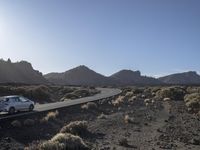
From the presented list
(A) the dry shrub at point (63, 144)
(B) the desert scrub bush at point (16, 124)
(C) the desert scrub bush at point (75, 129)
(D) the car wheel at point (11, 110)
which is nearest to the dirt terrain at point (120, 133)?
(B) the desert scrub bush at point (16, 124)

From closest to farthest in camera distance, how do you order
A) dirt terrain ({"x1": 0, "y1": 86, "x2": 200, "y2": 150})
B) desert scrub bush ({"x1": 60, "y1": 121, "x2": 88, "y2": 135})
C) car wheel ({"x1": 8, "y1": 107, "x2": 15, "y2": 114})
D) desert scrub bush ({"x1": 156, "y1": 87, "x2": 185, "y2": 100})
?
1. dirt terrain ({"x1": 0, "y1": 86, "x2": 200, "y2": 150})
2. desert scrub bush ({"x1": 60, "y1": 121, "x2": 88, "y2": 135})
3. car wheel ({"x1": 8, "y1": 107, "x2": 15, "y2": 114})
4. desert scrub bush ({"x1": 156, "y1": 87, "x2": 185, "y2": 100})

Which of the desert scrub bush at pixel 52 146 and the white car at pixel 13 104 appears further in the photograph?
the white car at pixel 13 104

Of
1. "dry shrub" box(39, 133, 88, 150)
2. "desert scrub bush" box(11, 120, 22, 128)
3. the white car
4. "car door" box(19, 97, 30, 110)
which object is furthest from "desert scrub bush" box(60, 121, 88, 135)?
"car door" box(19, 97, 30, 110)

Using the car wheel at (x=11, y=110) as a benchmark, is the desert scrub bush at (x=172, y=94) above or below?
above

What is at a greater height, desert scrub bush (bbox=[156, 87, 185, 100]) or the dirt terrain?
desert scrub bush (bbox=[156, 87, 185, 100])

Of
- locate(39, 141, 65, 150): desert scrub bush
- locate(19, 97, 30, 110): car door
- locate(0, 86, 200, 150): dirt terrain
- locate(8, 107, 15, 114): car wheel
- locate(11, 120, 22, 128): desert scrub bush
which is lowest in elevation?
locate(0, 86, 200, 150): dirt terrain

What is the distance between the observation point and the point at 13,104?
35.3 m

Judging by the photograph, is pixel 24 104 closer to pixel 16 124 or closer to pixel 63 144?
pixel 16 124

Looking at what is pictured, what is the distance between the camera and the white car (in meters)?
34.5

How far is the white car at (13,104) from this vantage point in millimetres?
34500

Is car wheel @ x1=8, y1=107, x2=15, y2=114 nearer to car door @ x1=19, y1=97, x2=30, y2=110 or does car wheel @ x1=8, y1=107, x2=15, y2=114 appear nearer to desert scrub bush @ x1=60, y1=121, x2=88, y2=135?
car door @ x1=19, y1=97, x2=30, y2=110

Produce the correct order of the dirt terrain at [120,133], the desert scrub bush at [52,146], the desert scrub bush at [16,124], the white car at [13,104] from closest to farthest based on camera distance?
the desert scrub bush at [52,146] → the dirt terrain at [120,133] → the desert scrub bush at [16,124] → the white car at [13,104]

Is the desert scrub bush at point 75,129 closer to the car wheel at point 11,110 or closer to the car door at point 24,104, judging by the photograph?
the car wheel at point 11,110

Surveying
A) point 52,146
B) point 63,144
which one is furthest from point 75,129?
point 52,146
